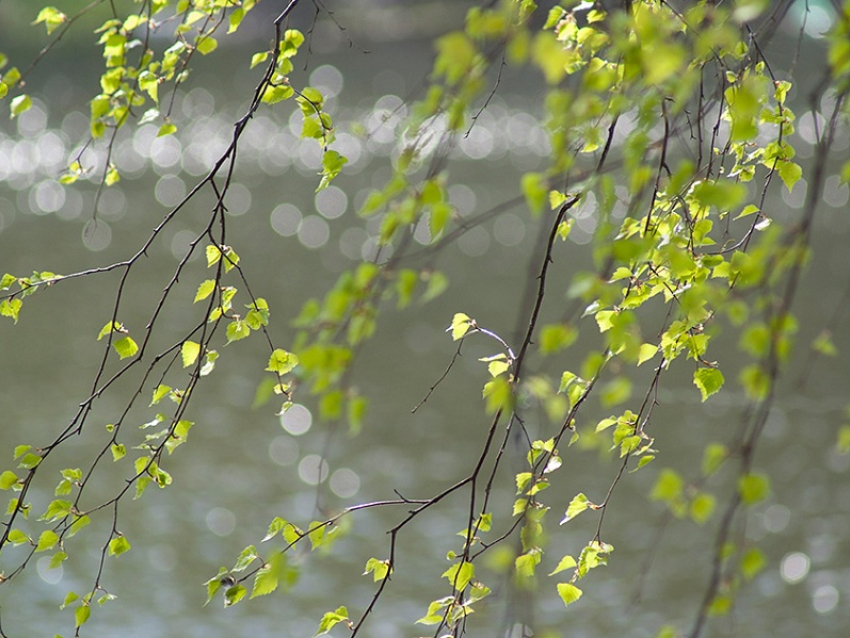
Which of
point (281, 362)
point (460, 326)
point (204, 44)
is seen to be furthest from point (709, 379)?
point (204, 44)

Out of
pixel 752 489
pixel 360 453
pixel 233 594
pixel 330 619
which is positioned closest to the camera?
pixel 752 489

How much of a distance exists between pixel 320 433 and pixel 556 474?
2.37 m

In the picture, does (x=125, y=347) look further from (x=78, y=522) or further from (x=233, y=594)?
(x=233, y=594)

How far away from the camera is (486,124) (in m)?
21.8

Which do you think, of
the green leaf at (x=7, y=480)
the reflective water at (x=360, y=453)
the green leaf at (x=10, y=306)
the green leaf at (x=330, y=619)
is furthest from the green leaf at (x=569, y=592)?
the green leaf at (x=10, y=306)

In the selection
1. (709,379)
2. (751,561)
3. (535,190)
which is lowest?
(751,561)

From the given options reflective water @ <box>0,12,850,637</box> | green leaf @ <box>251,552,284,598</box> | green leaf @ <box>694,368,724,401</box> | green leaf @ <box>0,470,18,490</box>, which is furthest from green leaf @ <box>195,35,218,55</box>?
green leaf @ <box>694,368,724,401</box>

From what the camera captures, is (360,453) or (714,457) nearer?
(714,457)

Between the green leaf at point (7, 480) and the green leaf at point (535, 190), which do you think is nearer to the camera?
the green leaf at point (535, 190)

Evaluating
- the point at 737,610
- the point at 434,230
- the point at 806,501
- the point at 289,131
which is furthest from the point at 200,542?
the point at 289,131

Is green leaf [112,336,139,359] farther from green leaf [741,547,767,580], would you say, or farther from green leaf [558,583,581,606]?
green leaf [741,547,767,580]

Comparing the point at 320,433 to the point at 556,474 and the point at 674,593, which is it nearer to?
the point at 556,474

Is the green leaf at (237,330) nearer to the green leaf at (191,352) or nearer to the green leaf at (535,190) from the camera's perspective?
the green leaf at (191,352)

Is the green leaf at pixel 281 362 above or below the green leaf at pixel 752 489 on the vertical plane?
above
